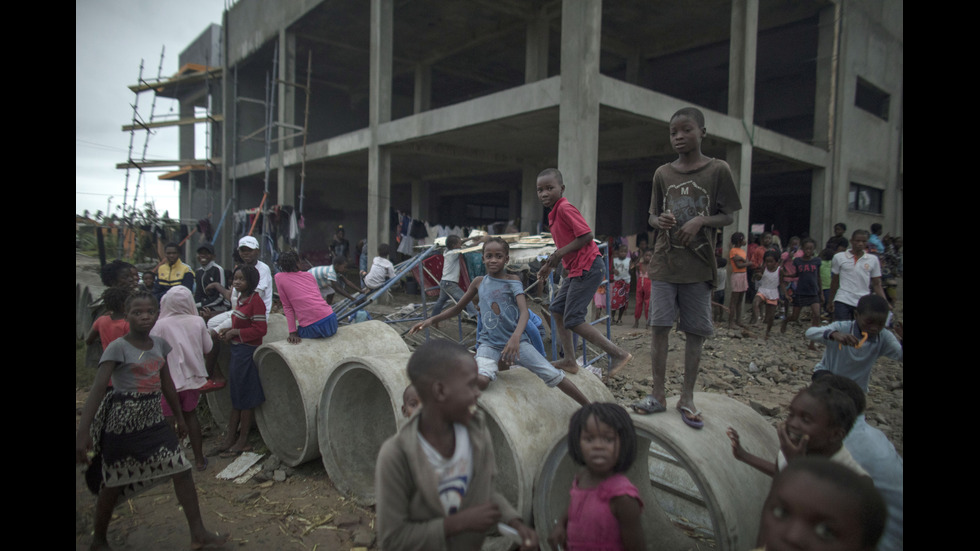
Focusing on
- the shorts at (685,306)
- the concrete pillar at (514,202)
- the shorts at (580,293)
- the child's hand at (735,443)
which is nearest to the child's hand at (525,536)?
the child's hand at (735,443)

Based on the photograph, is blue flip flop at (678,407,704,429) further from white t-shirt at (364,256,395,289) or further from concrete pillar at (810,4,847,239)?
Answer: concrete pillar at (810,4,847,239)

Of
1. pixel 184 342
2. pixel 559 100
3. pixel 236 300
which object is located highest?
pixel 559 100

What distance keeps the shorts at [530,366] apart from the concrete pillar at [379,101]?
406 inches

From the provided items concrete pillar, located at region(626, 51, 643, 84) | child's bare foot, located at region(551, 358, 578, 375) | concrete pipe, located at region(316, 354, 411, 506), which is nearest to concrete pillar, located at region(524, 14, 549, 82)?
concrete pillar, located at region(626, 51, 643, 84)

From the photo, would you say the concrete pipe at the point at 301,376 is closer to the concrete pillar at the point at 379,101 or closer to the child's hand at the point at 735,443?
the child's hand at the point at 735,443

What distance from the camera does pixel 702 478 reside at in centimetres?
249

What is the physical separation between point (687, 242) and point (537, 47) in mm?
11210

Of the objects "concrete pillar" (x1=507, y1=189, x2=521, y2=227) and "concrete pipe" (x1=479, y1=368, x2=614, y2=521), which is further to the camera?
"concrete pillar" (x1=507, y1=189, x2=521, y2=227)

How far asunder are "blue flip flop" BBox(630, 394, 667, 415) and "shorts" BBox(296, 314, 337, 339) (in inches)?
120

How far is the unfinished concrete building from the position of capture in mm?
10570

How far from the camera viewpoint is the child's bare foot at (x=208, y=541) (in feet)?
11.4

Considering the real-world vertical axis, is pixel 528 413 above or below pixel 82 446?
above

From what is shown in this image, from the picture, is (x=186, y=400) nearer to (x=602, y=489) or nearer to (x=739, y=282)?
(x=602, y=489)

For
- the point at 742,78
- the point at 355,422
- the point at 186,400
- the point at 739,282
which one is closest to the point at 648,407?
the point at 355,422
